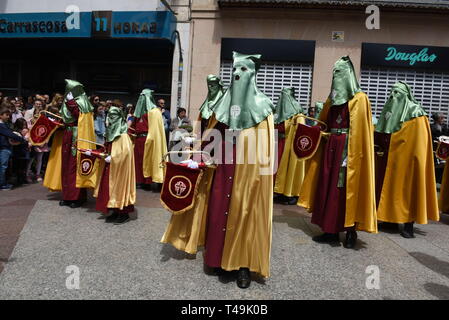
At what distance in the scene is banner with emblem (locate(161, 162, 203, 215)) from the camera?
335 cm

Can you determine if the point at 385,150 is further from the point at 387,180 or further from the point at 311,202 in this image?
the point at 311,202

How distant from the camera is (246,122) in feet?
10.5

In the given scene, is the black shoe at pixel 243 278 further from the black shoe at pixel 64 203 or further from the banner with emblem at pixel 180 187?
the black shoe at pixel 64 203

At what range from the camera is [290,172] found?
22.9 feet

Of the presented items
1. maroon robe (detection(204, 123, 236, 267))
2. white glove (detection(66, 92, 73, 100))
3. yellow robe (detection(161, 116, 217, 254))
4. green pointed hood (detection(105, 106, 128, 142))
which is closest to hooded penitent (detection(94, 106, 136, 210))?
green pointed hood (detection(105, 106, 128, 142))

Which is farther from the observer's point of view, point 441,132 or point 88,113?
point 441,132

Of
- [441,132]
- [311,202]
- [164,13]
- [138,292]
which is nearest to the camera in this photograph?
[138,292]

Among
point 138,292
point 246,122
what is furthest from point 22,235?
point 246,122

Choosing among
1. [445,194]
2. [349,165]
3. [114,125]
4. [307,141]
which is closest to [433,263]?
[349,165]

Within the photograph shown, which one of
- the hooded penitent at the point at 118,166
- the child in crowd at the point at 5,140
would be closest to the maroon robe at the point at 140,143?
the child in crowd at the point at 5,140

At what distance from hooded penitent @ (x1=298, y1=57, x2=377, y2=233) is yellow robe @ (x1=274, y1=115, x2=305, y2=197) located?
93.9 inches

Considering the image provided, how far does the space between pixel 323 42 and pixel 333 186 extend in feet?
27.5

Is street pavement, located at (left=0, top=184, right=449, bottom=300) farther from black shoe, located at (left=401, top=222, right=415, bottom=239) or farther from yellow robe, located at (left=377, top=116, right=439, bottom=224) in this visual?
yellow robe, located at (left=377, top=116, right=439, bottom=224)
